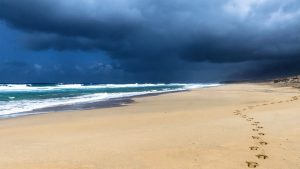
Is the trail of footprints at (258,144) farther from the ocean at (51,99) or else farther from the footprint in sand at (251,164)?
the ocean at (51,99)

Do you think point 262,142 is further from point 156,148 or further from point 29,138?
point 29,138

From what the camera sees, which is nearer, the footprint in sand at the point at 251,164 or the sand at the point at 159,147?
the footprint in sand at the point at 251,164

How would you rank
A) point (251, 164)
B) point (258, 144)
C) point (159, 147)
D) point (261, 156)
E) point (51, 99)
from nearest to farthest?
1. point (251, 164)
2. point (261, 156)
3. point (159, 147)
4. point (258, 144)
5. point (51, 99)

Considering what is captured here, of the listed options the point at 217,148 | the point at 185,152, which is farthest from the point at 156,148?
the point at 217,148

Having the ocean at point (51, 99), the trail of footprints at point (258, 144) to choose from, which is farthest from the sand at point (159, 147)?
the ocean at point (51, 99)

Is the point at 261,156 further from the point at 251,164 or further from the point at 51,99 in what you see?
the point at 51,99

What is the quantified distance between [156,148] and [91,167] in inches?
73.2

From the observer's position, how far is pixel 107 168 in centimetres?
629

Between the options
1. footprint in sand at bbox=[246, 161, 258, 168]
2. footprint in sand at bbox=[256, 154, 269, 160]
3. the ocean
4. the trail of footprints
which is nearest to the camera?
footprint in sand at bbox=[246, 161, 258, 168]

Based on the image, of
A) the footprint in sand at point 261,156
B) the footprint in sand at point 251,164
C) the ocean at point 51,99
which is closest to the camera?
the footprint in sand at point 251,164

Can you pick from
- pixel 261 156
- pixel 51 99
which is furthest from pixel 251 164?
pixel 51 99

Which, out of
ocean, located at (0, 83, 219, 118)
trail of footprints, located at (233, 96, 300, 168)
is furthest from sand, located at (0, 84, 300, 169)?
ocean, located at (0, 83, 219, 118)

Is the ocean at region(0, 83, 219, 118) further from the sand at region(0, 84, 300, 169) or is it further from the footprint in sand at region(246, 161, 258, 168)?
the footprint in sand at region(246, 161, 258, 168)

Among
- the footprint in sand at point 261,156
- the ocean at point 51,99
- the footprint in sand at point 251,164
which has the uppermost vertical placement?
the ocean at point 51,99
